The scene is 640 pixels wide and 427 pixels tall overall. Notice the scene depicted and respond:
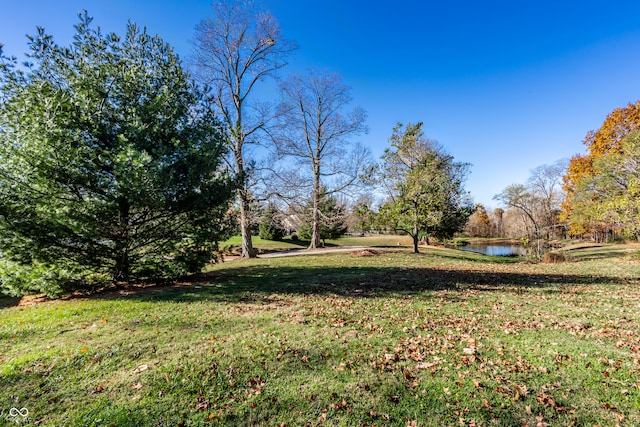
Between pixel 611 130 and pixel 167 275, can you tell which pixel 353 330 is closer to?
pixel 167 275

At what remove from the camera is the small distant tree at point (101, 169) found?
6.07m

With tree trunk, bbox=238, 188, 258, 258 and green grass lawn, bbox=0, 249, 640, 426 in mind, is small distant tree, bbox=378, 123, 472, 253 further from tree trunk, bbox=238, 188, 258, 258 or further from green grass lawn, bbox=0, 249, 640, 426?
green grass lawn, bbox=0, 249, 640, 426

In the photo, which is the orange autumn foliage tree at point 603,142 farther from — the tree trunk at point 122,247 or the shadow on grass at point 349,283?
the tree trunk at point 122,247

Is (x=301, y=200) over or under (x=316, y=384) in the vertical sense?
over

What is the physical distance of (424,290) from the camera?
760cm

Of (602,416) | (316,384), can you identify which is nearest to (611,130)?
(602,416)

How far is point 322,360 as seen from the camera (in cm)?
373

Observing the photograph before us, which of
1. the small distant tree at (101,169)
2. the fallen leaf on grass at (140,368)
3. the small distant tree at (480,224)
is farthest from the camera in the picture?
the small distant tree at (480,224)

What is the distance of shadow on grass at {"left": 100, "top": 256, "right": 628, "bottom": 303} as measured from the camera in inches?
279

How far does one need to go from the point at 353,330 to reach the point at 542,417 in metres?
2.58

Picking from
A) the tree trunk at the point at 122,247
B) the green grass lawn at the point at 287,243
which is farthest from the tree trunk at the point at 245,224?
the tree trunk at the point at 122,247

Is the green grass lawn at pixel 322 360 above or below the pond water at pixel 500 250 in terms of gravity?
above

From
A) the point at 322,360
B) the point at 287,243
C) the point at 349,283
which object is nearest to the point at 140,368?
the point at 322,360

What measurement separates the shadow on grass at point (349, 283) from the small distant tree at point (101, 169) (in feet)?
4.09
